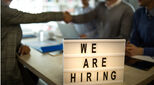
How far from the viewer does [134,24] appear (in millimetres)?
1826

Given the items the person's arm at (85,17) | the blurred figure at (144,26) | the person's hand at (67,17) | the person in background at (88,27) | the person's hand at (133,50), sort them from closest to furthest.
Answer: the person's hand at (133,50), the blurred figure at (144,26), the person's hand at (67,17), the person's arm at (85,17), the person in background at (88,27)

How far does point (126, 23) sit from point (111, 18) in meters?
0.21

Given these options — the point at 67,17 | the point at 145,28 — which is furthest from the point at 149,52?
the point at 67,17

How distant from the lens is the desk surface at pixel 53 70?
0.95 metres

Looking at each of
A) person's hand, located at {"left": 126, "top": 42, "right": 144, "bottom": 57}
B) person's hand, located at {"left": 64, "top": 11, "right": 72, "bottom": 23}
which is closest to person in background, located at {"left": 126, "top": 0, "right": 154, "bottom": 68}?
person's hand, located at {"left": 126, "top": 42, "right": 144, "bottom": 57}

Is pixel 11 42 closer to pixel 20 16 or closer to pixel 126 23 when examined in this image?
pixel 20 16

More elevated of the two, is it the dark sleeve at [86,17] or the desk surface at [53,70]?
the dark sleeve at [86,17]

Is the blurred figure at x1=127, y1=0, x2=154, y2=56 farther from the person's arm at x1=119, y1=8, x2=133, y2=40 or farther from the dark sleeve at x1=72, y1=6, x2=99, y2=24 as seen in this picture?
the dark sleeve at x1=72, y1=6, x2=99, y2=24

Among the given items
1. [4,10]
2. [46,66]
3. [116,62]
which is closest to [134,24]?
[116,62]

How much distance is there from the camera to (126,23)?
6.10ft

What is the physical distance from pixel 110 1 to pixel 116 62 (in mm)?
1235

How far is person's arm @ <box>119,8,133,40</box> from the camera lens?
1835mm

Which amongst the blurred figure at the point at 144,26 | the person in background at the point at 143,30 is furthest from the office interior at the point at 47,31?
the blurred figure at the point at 144,26

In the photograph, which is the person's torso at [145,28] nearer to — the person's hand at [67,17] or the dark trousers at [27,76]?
the person's hand at [67,17]
